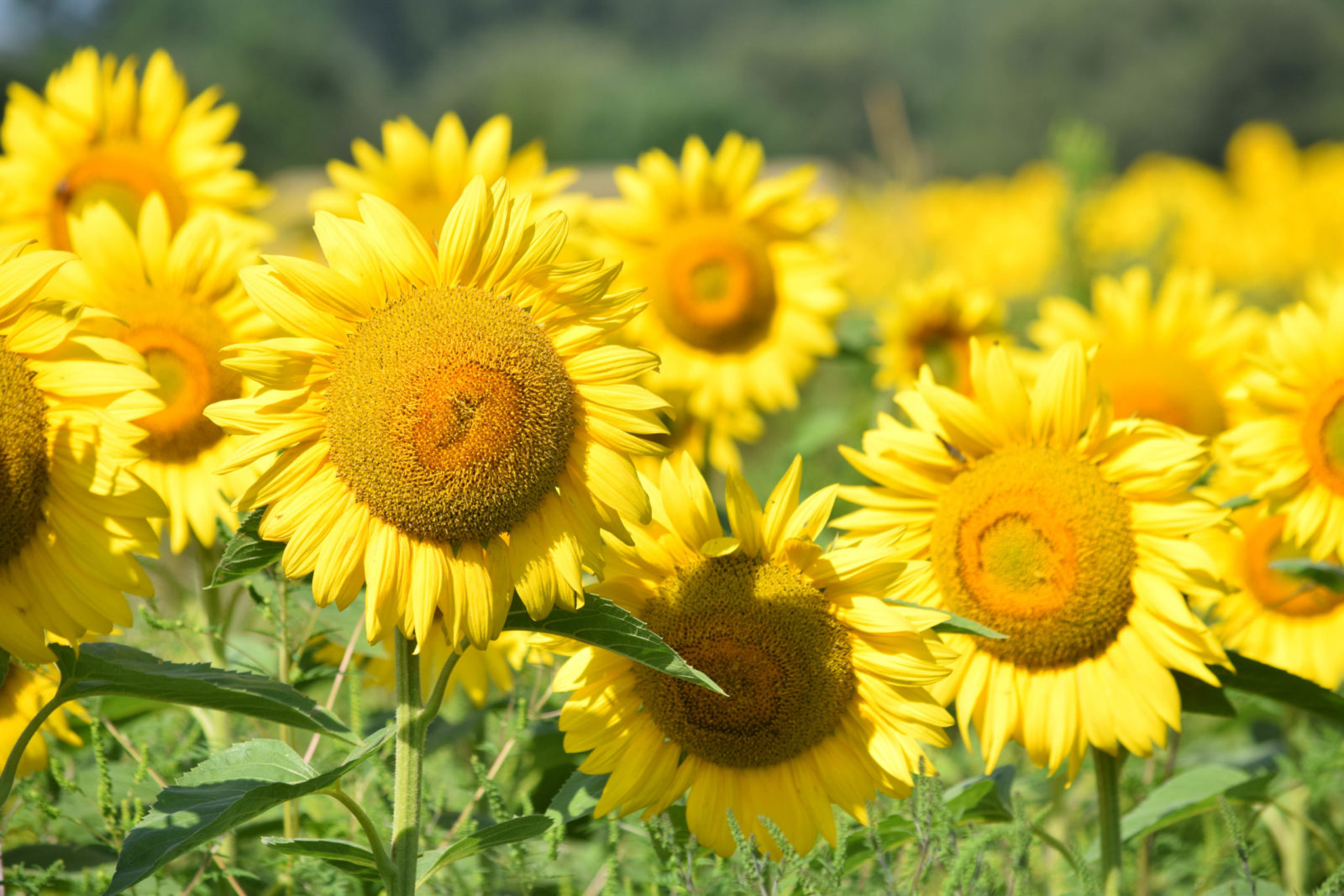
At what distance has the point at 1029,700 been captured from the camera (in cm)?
226

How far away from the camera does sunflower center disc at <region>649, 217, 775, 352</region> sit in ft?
14.5

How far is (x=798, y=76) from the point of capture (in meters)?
71.6

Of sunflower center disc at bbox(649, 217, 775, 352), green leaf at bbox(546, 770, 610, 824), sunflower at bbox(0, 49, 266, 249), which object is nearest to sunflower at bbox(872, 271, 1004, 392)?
sunflower center disc at bbox(649, 217, 775, 352)

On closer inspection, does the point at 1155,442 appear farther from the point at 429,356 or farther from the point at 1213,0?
the point at 1213,0

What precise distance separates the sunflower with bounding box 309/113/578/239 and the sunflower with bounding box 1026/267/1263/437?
1668mm

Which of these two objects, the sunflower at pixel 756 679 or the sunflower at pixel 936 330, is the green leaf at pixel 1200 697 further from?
the sunflower at pixel 936 330

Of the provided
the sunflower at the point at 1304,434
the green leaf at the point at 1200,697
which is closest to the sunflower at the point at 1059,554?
the green leaf at the point at 1200,697

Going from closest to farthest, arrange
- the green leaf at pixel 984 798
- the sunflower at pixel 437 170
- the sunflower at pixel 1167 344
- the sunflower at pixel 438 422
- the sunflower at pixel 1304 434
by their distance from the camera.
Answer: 1. the sunflower at pixel 438 422
2. the green leaf at pixel 984 798
3. the sunflower at pixel 1304 434
4. the sunflower at pixel 1167 344
5. the sunflower at pixel 437 170

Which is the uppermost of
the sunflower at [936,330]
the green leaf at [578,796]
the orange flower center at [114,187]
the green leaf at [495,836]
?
the orange flower center at [114,187]

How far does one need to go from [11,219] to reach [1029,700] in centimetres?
292

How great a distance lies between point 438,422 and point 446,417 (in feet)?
0.05

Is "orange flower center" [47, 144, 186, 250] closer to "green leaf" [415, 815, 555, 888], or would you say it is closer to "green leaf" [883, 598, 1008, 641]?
"green leaf" [415, 815, 555, 888]

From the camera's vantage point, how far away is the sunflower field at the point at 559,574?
172 centimetres

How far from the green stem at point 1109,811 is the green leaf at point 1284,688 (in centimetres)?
27
